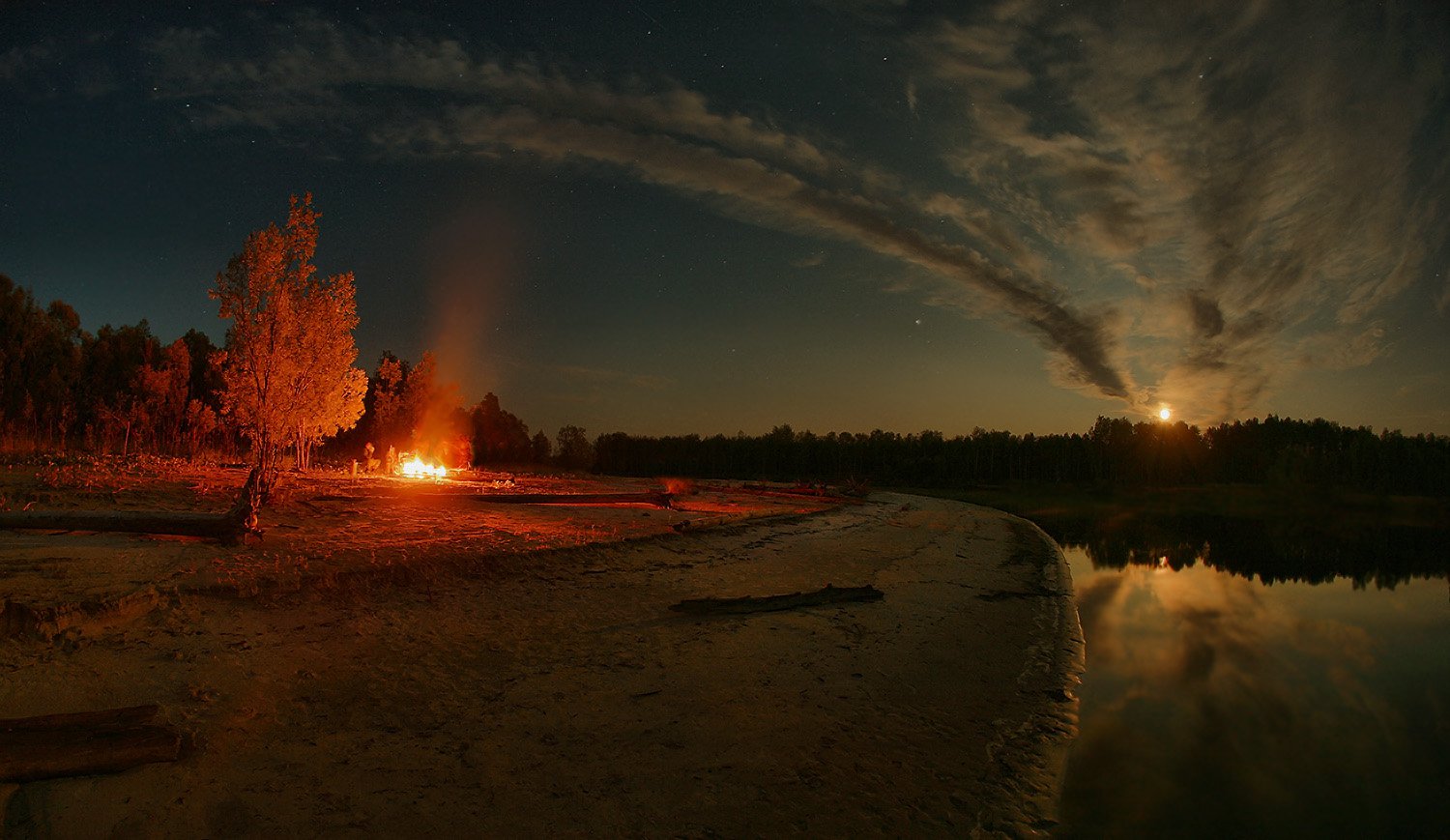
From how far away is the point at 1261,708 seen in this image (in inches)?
370

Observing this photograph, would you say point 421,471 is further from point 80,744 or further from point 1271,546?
point 1271,546

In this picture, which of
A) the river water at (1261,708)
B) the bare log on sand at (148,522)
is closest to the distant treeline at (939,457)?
the river water at (1261,708)

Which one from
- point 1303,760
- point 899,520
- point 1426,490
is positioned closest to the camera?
point 1303,760

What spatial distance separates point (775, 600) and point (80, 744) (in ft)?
27.4

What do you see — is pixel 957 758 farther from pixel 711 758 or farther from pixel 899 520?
pixel 899 520

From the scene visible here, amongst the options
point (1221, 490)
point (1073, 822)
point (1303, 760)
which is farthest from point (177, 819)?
point (1221, 490)

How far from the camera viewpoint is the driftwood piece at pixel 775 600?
10.1 metres

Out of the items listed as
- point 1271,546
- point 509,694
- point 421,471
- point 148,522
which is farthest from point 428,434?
point 1271,546

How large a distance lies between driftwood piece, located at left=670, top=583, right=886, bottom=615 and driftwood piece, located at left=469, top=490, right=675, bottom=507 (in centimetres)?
1128

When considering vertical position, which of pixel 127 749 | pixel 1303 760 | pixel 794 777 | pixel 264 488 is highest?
pixel 264 488

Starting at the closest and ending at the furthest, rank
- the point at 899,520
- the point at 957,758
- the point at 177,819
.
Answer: the point at 177,819
the point at 957,758
the point at 899,520

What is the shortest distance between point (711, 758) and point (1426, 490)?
5382cm

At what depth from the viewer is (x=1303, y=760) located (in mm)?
7535

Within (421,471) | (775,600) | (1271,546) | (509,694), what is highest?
(421,471)
